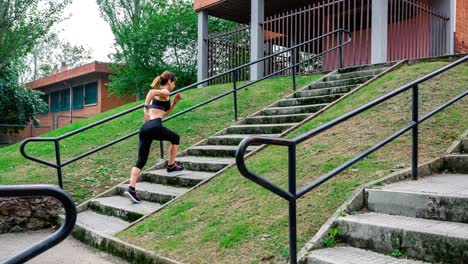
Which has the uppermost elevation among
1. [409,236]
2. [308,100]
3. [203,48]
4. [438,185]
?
[203,48]

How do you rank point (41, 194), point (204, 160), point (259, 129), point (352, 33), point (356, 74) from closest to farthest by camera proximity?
1. point (41, 194)
2. point (204, 160)
3. point (259, 129)
4. point (356, 74)
5. point (352, 33)

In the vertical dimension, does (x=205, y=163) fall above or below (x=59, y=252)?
above

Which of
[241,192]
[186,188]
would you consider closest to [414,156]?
[241,192]

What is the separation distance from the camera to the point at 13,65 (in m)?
23.0

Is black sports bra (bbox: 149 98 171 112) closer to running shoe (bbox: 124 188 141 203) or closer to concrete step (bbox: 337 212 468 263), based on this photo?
running shoe (bbox: 124 188 141 203)

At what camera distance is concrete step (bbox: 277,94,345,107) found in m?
7.84

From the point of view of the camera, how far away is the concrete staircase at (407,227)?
2893mm

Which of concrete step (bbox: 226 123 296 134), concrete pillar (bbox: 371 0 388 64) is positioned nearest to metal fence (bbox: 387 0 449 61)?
concrete pillar (bbox: 371 0 388 64)

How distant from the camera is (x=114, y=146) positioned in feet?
28.5

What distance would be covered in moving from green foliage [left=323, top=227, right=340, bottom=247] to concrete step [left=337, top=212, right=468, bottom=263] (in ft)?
0.13

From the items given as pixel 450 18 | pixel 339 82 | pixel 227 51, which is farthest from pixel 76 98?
pixel 339 82

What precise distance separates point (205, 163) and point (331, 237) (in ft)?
10.6

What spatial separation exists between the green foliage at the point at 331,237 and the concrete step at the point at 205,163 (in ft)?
9.33

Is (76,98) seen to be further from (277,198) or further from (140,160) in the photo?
(277,198)
